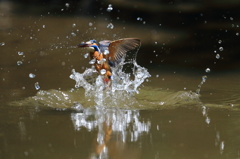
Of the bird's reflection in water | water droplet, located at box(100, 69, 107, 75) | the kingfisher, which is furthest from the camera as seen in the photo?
water droplet, located at box(100, 69, 107, 75)

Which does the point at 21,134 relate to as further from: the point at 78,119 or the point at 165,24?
the point at 165,24

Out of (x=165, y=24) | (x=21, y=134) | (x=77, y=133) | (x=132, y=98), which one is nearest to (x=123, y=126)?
(x=77, y=133)

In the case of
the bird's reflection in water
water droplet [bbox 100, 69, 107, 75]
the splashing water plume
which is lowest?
the bird's reflection in water

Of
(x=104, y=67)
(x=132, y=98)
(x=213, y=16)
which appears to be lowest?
(x=132, y=98)

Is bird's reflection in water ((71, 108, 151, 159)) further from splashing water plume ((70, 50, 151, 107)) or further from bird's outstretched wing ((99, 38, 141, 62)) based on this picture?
bird's outstretched wing ((99, 38, 141, 62))

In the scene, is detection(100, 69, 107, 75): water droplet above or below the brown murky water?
above

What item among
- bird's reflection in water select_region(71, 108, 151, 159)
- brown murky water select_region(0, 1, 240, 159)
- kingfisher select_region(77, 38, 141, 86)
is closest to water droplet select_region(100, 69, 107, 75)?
kingfisher select_region(77, 38, 141, 86)

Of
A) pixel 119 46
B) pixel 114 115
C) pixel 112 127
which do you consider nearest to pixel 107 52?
pixel 119 46
